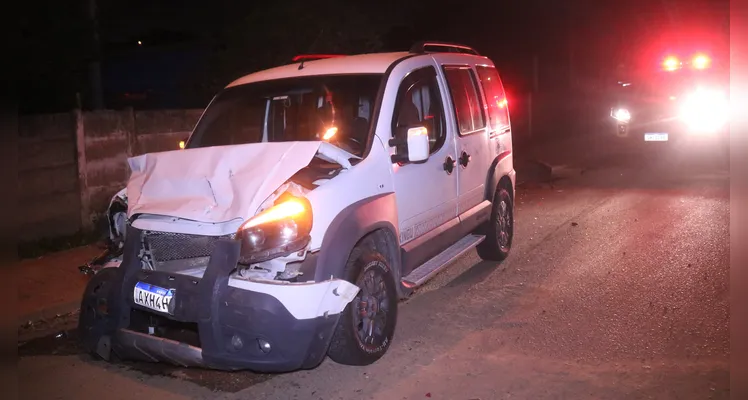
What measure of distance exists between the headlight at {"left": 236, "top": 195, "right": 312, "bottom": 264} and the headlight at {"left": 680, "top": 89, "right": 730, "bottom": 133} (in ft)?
43.7

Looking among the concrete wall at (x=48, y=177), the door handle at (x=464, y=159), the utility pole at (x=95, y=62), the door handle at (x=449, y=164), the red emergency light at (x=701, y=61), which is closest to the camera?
the door handle at (x=449, y=164)

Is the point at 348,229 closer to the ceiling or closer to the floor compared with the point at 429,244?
closer to the ceiling

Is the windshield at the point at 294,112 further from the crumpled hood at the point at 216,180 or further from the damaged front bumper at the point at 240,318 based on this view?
the damaged front bumper at the point at 240,318

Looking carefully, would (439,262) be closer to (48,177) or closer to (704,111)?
(48,177)

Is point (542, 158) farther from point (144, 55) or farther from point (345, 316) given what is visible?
point (345, 316)

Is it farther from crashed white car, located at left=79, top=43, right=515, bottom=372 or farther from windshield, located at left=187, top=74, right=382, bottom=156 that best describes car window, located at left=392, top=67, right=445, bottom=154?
windshield, located at left=187, top=74, right=382, bottom=156

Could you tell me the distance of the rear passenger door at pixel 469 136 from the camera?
272 inches

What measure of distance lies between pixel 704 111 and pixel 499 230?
31.7 feet

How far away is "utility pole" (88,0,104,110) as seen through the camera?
33.8ft

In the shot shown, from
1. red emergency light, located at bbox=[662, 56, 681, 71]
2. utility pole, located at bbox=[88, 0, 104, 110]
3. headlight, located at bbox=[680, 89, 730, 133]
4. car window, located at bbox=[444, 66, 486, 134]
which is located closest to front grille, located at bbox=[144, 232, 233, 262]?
car window, located at bbox=[444, 66, 486, 134]

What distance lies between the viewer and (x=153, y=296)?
184 inches

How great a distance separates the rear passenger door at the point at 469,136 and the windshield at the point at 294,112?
111 centimetres

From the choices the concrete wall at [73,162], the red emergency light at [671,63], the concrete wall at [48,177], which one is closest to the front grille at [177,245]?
the concrete wall at [73,162]

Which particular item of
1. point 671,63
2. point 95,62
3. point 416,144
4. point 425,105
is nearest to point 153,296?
point 416,144
